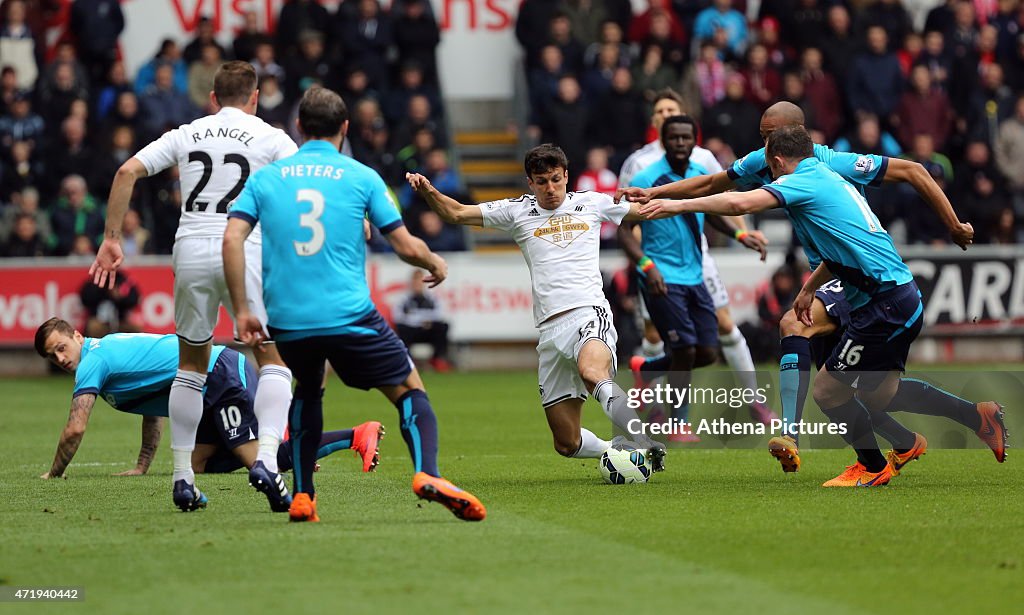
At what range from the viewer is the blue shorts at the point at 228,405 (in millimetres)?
10188

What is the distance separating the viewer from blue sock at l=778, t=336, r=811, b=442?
33.0 feet

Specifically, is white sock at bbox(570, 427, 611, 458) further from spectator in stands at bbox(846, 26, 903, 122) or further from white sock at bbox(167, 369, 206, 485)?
spectator in stands at bbox(846, 26, 903, 122)

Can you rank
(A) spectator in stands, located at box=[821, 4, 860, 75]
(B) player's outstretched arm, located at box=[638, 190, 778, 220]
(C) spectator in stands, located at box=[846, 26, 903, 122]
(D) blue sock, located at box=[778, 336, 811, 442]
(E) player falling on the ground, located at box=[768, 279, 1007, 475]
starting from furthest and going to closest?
(A) spectator in stands, located at box=[821, 4, 860, 75]
(C) spectator in stands, located at box=[846, 26, 903, 122]
(D) blue sock, located at box=[778, 336, 811, 442]
(E) player falling on the ground, located at box=[768, 279, 1007, 475]
(B) player's outstretched arm, located at box=[638, 190, 778, 220]

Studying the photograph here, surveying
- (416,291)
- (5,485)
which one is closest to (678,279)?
(5,485)

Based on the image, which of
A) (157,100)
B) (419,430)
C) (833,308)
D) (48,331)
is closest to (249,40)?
(157,100)

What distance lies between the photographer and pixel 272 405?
27.4ft

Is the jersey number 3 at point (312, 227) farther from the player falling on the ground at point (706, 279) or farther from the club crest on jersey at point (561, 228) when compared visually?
the player falling on the ground at point (706, 279)

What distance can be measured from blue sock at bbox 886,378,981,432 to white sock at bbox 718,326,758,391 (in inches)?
133

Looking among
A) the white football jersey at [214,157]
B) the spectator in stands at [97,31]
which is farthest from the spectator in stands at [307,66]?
the white football jersey at [214,157]

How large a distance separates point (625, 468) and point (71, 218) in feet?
43.0

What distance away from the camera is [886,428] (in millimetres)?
9883

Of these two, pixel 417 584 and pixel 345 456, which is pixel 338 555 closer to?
pixel 417 584

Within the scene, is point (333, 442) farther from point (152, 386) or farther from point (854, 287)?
point (854, 287)

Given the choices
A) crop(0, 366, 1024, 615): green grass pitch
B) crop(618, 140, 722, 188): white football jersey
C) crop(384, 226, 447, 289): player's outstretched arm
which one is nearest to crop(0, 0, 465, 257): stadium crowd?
crop(618, 140, 722, 188): white football jersey
